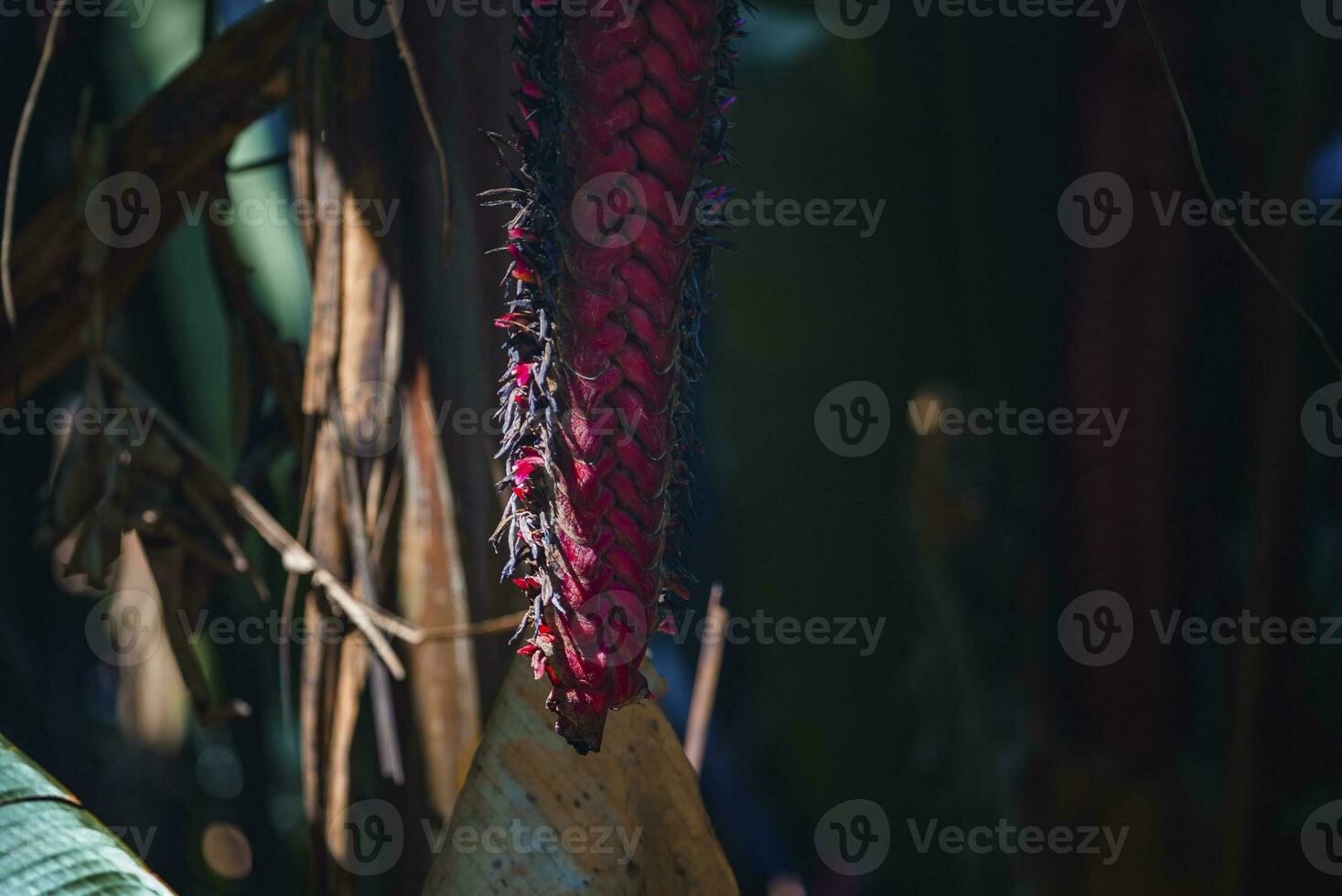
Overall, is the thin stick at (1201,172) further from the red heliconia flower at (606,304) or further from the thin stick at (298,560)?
the thin stick at (298,560)

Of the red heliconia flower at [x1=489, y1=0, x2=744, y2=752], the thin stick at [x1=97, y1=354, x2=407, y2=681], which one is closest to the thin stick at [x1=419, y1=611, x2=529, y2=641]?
the thin stick at [x1=97, y1=354, x2=407, y2=681]

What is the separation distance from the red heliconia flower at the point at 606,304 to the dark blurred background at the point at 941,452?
0.24 m

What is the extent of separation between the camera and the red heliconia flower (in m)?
0.23

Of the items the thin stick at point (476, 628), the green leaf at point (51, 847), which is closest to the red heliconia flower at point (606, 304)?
the green leaf at point (51, 847)

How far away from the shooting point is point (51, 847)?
221 mm

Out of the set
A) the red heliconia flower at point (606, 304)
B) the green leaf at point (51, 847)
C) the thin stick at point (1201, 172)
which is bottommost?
the green leaf at point (51, 847)

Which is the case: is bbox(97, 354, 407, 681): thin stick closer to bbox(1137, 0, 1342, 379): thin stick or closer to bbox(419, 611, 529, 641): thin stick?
bbox(419, 611, 529, 641): thin stick

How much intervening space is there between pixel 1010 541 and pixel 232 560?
468 millimetres

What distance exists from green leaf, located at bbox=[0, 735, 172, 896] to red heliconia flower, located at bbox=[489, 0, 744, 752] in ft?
0.32

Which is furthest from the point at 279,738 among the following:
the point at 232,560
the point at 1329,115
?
the point at 1329,115

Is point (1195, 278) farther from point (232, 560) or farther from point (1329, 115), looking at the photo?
point (232, 560)

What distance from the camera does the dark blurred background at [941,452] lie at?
54 cm

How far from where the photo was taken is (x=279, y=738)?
0.76 meters

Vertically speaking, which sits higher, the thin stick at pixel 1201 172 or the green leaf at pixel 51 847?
the thin stick at pixel 1201 172
